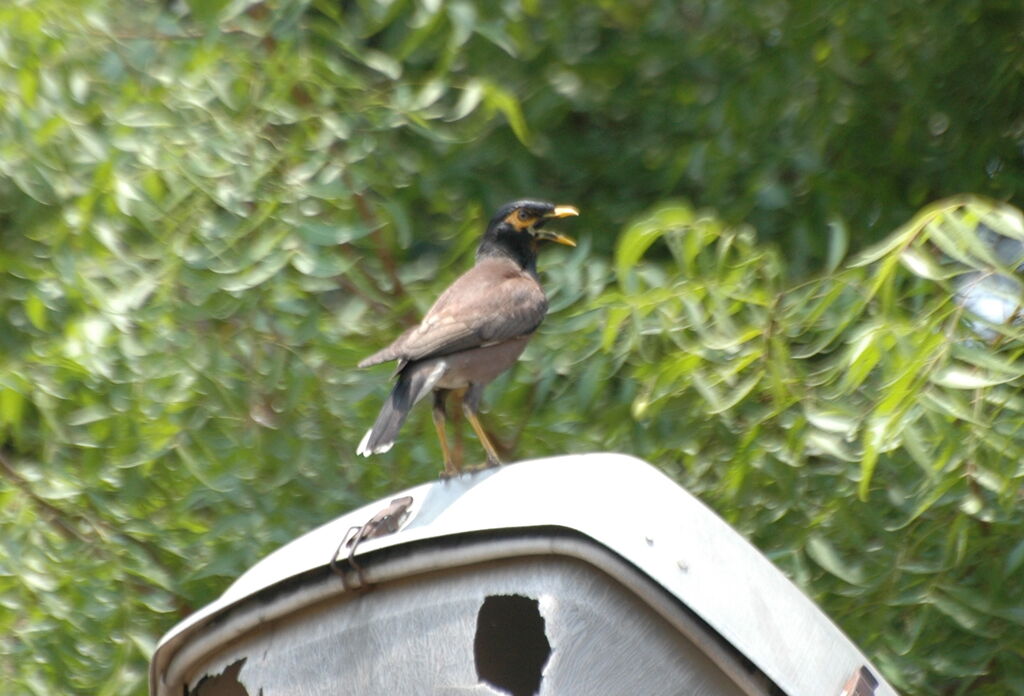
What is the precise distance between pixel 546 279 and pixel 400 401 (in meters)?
0.74

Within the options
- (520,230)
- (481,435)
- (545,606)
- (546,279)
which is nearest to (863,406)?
(481,435)

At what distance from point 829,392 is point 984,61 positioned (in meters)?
1.45

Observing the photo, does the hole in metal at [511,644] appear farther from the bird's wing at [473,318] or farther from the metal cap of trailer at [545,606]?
the bird's wing at [473,318]

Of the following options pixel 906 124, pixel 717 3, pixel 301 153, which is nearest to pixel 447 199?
pixel 301 153

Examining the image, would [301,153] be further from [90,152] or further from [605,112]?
[605,112]

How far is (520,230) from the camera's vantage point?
4.26m

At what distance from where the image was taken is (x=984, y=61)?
164 inches

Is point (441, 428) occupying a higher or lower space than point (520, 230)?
lower

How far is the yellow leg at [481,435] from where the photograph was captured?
3.43 m

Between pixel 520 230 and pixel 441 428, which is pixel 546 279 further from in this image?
pixel 441 428

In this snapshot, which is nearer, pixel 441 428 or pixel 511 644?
pixel 511 644

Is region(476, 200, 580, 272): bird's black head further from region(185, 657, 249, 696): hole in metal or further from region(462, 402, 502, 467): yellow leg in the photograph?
region(185, 657, 249, 696): hole in metal

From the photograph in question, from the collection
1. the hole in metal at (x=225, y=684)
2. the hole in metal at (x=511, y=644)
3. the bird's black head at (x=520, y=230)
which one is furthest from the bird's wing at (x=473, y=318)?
the hole in metal at (x=511, y=644)

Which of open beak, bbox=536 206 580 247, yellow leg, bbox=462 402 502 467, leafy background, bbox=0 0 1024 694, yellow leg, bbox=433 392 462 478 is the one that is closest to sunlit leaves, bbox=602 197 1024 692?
leafy background, bbox=0 0 1024 694
